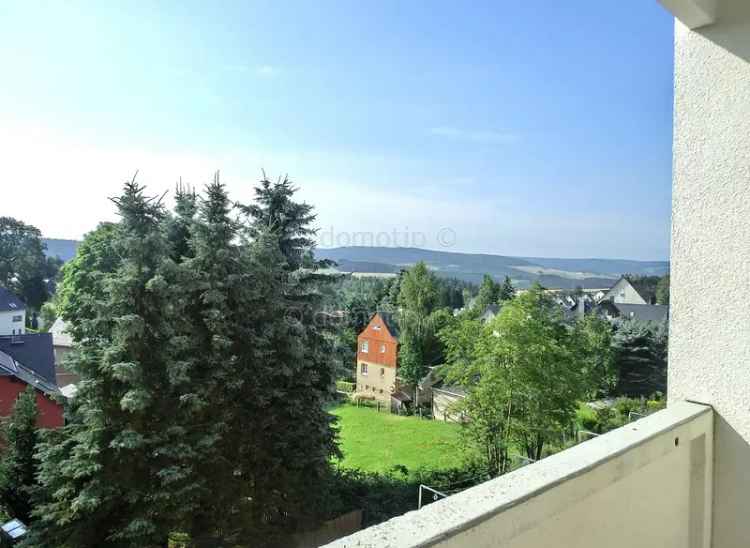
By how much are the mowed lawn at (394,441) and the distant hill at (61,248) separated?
623 centimetres

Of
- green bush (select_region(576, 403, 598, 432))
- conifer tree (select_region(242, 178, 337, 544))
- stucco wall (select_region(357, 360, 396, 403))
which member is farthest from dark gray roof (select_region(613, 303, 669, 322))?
stucco wall (select_region(357, 360, 396, 403))

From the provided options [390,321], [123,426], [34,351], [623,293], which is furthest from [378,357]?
[123,426]

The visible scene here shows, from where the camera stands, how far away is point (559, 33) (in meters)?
6.77

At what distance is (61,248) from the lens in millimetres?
9078

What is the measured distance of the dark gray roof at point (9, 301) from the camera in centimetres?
957

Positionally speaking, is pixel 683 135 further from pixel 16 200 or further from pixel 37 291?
pixel 37 291

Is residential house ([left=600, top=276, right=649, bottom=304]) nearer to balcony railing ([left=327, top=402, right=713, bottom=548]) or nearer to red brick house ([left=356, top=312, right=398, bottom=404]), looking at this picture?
red brick house ([left=356, top=312, right=398, bottom=404])

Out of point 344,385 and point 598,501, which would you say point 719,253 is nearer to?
point 598,501

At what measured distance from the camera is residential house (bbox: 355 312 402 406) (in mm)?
17016

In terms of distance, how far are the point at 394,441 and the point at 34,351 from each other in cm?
876

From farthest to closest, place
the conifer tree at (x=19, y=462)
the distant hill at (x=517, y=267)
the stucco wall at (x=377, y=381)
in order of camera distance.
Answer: the stucco wall at (x=377, y=381) → the distant hill at (x=517, y=267) → the conifer tree at (x=19, y=462)

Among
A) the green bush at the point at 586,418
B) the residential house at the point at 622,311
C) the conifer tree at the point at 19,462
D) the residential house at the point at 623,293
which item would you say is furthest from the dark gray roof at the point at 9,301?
the residential house at the point at 622,311

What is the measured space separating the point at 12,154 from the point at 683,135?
10.9 meters

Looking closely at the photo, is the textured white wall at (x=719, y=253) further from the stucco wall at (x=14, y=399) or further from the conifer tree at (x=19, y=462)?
the stucco wall at (x=14, y=399)
